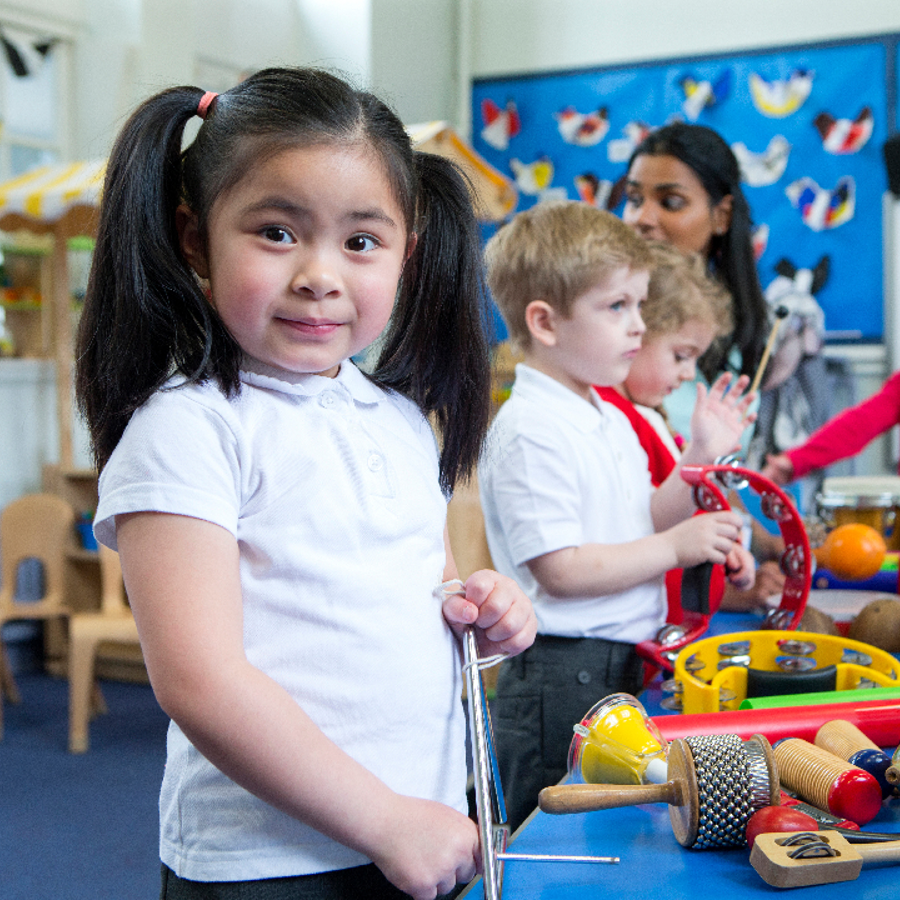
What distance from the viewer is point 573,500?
1172 millimetres

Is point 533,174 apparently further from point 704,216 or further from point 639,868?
point 639,868

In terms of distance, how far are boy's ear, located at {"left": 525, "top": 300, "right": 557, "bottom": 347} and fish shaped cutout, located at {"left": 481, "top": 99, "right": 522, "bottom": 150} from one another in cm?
332

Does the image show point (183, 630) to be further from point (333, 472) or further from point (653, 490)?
point (653, 490)

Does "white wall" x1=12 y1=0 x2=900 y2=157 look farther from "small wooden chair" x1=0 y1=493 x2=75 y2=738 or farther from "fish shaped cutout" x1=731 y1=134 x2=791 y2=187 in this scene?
"small wooden chair" x1=0 y1=493 x2=75 y2=738

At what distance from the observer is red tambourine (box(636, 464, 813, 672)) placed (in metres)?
1.12

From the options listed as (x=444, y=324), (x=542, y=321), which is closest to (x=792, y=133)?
(x=542, y=321)

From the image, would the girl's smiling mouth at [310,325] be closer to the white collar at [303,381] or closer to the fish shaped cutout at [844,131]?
the white collar at [303,381]

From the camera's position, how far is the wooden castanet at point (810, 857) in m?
0.62

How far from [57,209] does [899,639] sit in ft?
8.97

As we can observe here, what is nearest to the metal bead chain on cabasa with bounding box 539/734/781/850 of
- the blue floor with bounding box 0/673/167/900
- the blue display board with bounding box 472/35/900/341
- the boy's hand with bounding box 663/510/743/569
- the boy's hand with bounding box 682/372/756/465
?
the boy's hand with bounding box 663/510/743/569

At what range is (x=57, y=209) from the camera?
3.10 m

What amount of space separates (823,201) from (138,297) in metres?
3.61

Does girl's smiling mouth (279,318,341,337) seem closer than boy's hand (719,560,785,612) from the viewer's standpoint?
Yes

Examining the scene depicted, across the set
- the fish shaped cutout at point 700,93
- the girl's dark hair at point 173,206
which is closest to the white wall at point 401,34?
the fish shaped cutout at point 700,93
